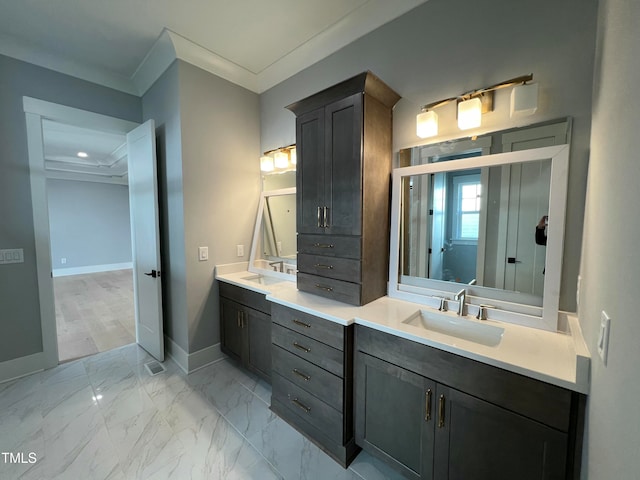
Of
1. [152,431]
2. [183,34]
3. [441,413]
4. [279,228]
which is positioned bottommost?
[152,431]

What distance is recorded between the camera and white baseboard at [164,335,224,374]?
2.43 metres

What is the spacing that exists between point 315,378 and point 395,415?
0.50 metres

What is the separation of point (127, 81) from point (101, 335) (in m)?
2.97

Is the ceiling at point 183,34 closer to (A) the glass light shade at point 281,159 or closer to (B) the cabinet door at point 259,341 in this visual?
(A) the glass light shade at point 281,159

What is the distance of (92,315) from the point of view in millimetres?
3855

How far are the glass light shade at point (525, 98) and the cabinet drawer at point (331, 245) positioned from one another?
1.04m

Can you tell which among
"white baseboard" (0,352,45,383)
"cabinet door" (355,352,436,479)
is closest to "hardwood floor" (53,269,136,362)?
"white baseboard" (0,352,45,383)

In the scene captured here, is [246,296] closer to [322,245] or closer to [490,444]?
[322,245]

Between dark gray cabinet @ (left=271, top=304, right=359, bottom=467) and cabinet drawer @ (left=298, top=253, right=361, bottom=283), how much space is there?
320mm

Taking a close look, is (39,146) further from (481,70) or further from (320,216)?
(481,70)

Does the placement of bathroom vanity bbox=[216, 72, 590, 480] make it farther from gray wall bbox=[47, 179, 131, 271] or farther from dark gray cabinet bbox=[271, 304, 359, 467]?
gray wall bbox=[47, 179, 131, 271]

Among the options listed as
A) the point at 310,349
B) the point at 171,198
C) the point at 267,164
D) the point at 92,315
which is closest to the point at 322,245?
the point at 310,349

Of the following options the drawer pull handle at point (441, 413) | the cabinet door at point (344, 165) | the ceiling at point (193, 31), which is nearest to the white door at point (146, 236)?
the ceiling at point (193, 31)

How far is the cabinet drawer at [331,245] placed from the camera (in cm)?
167
